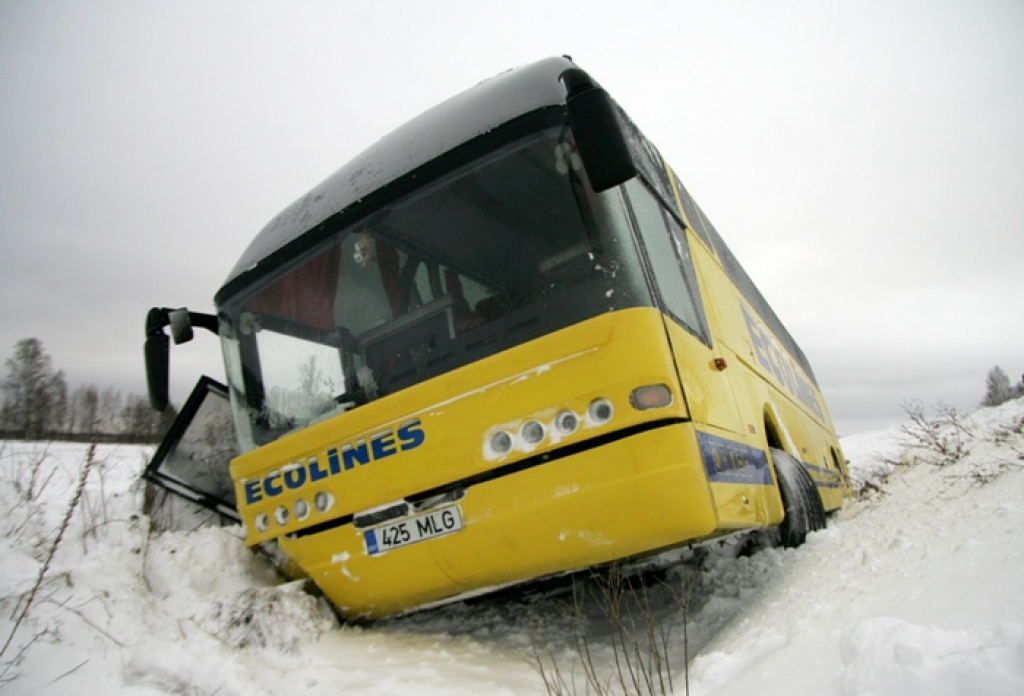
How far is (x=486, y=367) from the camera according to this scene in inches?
110

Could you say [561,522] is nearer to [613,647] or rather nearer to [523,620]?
[613,647]

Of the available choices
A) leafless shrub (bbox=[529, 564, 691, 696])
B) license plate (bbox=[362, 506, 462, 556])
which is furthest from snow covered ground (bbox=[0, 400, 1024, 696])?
license plate (bbox=[362, 506, 462, 556])

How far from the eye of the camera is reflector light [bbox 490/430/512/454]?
8.95ft

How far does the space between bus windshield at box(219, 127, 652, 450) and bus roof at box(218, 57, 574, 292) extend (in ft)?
0.56

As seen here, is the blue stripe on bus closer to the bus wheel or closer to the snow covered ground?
the bus wheel

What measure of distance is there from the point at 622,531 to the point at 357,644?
1.70 meters

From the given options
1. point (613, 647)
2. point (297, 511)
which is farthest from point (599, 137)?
point (297, 511)

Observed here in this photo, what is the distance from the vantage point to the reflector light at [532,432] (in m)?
2.68

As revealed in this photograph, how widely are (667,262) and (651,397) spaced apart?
106 centimetres

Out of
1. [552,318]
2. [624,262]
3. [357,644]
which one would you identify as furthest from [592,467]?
[357,644]

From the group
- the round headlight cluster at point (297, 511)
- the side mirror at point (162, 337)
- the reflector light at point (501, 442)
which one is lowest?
the round headlight cluster at point (297, 511)

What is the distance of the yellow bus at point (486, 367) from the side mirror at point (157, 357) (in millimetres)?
486

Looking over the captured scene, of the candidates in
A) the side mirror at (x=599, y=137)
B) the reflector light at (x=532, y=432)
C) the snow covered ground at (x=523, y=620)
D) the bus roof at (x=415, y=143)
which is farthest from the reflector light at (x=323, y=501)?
the side mirror at (x=599, y=137)

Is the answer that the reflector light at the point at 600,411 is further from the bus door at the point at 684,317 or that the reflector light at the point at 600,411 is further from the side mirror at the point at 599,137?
the side mirror at the point at 599,137
